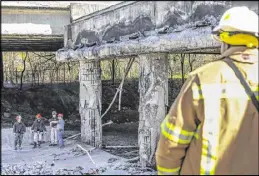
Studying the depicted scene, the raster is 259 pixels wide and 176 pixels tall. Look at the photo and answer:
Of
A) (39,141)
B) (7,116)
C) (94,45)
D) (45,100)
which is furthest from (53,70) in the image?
(94,45)

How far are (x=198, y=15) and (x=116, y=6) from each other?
3.32 metres

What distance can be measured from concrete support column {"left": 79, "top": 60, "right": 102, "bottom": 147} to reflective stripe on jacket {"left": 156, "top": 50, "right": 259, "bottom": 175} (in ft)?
36.4

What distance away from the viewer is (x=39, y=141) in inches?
563

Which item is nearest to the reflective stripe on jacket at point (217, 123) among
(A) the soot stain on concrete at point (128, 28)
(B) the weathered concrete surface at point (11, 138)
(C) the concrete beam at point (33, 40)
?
(A) the soot stain on concrete at point (128, 28)

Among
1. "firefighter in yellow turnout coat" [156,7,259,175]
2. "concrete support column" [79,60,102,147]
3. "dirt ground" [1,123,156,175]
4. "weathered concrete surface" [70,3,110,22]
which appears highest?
"weathered concrete surface" [70,3,110,22]

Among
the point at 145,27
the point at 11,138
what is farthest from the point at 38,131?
the point at 145,27

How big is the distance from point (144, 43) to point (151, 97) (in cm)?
145

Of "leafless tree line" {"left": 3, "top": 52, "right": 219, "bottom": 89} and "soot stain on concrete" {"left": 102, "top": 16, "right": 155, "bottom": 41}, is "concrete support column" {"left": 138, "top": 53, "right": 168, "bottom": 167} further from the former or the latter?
"leafless tree line" {"left": 3, "top": 52, "right": 219, "bottom": 89}

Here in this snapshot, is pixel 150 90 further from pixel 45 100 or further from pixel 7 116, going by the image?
pixel 45 100

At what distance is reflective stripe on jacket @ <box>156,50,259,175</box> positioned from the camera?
2.09 metres

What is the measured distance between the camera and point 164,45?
829cm

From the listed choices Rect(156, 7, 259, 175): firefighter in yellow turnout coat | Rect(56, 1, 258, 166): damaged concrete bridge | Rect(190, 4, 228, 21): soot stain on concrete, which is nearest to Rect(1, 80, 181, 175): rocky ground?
Rect(56, 1, 258, 166): damaged concrete bridge

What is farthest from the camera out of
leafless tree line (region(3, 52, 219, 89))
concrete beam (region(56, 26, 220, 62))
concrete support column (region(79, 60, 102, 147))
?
leafless tree line (region(3, 52, 219, 89))

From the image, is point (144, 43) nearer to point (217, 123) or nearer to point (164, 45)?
point (164, 45)
